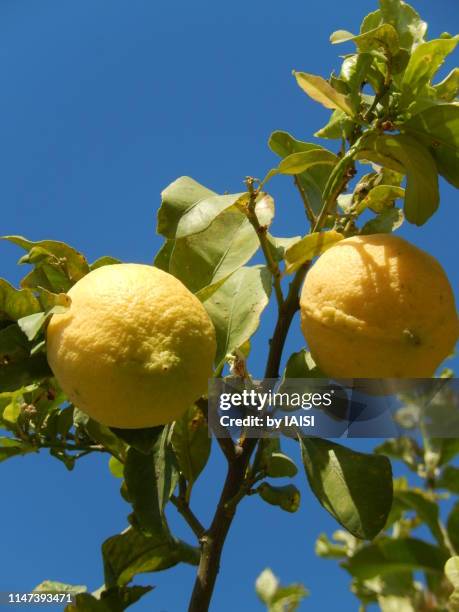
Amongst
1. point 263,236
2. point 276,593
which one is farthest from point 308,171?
point 276,593

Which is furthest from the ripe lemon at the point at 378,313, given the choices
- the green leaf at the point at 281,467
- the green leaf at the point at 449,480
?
the green leaf at the point at 449,480

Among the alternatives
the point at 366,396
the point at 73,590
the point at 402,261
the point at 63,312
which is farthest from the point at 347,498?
the point at 73,590

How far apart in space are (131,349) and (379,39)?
66cm

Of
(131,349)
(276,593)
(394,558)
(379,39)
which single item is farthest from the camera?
(276,593)

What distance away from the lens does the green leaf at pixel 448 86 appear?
1.41 metres

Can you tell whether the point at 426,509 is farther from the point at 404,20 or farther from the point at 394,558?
the point at 404,20

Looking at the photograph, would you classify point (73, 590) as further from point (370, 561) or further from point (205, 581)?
point (370, 561)

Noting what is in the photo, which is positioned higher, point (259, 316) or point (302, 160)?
point (302, 160)

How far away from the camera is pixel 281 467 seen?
5.22 ft

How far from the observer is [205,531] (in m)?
1.41

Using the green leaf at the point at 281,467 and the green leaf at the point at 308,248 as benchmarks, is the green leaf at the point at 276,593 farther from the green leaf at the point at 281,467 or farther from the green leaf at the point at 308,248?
the green leaf at the point at 308,248

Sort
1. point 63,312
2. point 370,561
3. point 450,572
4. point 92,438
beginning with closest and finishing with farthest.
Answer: point 370,561
point 450,572
point 63,312
point 92,438

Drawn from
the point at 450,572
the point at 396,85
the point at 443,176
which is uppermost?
the point at 396,85

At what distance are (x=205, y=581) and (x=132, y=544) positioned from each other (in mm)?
350
